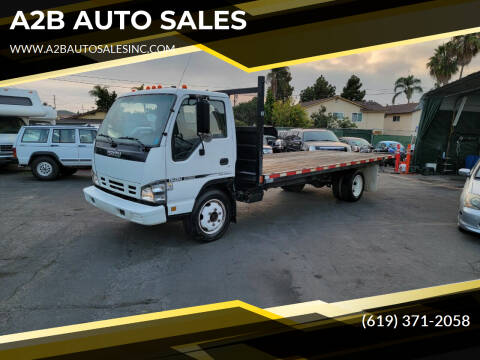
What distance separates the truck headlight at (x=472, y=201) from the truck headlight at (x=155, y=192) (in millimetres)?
5023

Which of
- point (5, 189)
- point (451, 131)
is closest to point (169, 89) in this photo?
point (5, 189)

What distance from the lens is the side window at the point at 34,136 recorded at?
9.85 meters

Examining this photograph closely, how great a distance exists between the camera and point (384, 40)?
6.91 meters

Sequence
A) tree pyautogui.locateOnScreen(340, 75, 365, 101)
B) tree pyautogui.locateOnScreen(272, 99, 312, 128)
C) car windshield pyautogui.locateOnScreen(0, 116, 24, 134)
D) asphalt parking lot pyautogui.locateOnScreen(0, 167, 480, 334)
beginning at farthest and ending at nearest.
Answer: tree pyautogui.locateOnScreen(340, 75, 365, 101)
tree pyautogui.locateOnScreen(272, 99, 312, 128)
car windshield pyautogui.locateOnScreen(0, 116, 24, 134)
asphalt parking lot pyautogui.locateOnScreen(0, 167, 480, 334)

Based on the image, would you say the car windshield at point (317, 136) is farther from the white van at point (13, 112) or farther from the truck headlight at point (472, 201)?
the white van at point (13, 112)

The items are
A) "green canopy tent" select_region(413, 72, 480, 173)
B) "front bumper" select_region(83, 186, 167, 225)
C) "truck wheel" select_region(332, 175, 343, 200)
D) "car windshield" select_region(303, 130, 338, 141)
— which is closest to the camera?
"front bumper" select_region(83, 186, 167, 225)

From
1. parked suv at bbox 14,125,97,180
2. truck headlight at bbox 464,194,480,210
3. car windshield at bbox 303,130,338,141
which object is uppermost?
car windshield at bbox 303,130,338,141

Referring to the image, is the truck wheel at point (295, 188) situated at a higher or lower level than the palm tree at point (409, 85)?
lower

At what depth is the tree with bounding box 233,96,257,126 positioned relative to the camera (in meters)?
4.90

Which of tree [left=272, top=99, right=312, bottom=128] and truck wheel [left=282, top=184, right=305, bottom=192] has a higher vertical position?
tree [left=272, top=99, right=312, bottom=128]

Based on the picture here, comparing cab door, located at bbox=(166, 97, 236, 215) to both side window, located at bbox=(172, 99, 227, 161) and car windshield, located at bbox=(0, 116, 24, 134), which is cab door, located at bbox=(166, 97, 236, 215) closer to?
side window, located at bbox=(172, 99, 227, 161)

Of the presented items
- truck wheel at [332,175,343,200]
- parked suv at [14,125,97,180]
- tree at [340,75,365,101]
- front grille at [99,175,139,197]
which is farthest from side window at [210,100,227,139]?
tree at [340,75,365,101]

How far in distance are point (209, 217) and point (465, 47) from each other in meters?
38.0

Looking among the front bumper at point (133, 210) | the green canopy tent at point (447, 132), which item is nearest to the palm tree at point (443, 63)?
the green canopy tent at point (447, 132)
